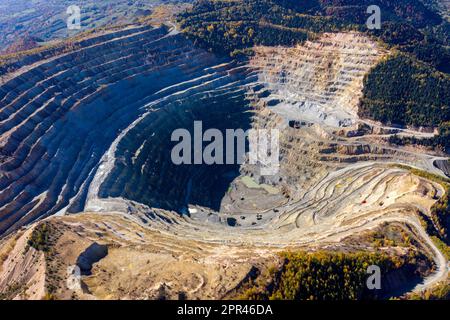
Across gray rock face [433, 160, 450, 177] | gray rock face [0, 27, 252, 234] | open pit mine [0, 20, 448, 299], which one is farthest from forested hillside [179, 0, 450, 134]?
gray rock face [0, 27, 252, 234]

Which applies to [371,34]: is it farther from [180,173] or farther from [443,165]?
[180,173]

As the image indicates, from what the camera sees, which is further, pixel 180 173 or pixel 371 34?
pixel 371 34

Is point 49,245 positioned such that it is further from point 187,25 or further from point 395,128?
point 187,25

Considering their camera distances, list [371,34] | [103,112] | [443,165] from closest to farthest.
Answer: [443,165], [103,112], [371,34]

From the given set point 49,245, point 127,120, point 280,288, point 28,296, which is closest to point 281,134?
point 127,120

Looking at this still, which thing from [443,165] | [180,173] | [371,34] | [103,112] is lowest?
[443,165]

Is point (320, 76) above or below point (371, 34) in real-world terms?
below

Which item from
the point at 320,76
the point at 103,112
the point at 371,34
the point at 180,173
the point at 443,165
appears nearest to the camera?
the point at 443,165

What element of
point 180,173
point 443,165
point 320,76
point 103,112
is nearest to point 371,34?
point 320,76

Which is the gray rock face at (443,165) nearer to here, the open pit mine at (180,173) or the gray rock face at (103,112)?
the open pit mine at (180,173)

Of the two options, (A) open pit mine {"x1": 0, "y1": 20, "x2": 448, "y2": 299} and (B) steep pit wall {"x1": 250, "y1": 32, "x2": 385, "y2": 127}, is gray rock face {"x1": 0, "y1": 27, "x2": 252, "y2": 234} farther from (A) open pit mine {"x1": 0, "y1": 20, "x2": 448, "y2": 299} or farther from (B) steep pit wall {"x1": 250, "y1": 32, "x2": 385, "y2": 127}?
(B) steep pit wall {"x1": 250, "y1": 32, "x2": 385, "y2": 127}

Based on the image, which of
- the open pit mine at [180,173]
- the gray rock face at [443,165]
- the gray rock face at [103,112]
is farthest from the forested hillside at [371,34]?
the gray rock face at [103,112]
